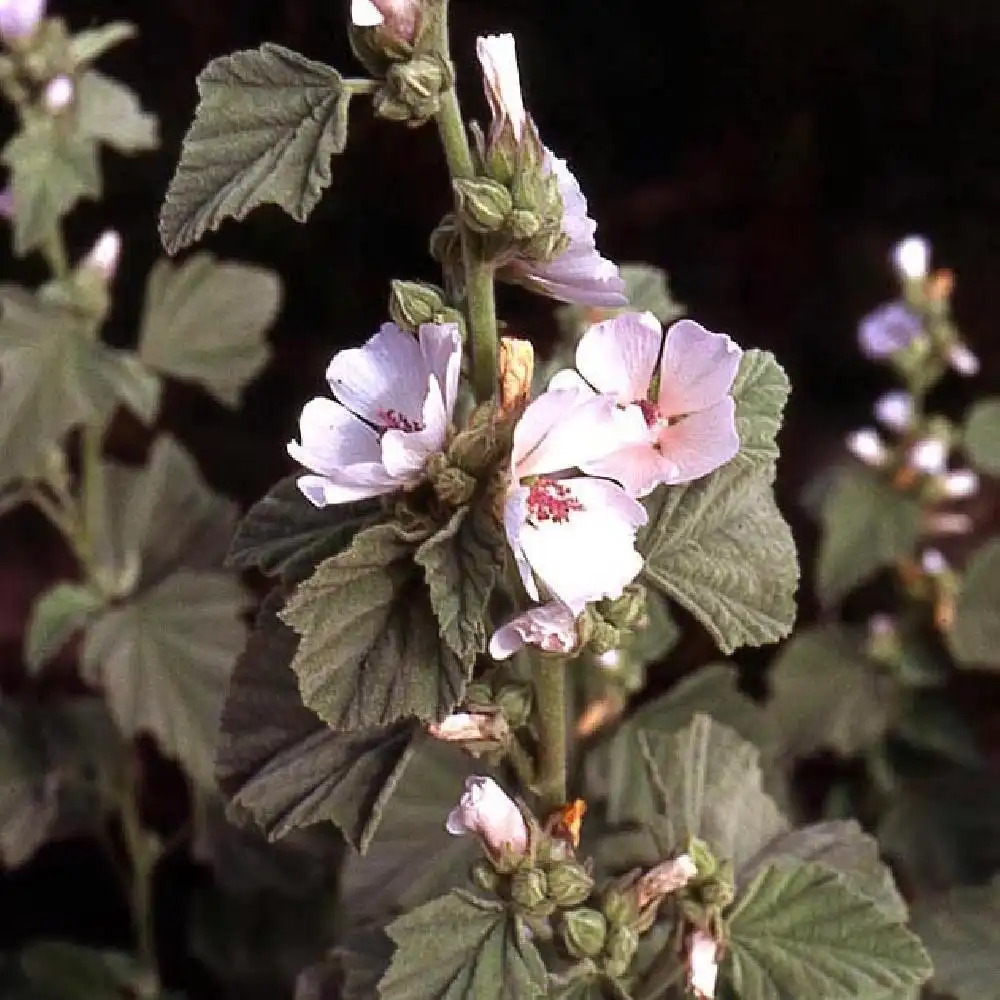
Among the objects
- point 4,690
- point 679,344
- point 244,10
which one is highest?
point 679,344

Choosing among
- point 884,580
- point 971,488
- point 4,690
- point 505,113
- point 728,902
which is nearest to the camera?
point 505,113

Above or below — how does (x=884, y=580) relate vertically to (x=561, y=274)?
below

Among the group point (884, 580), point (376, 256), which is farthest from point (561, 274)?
point (376, 256)

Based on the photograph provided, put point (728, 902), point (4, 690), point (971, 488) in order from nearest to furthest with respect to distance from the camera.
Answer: point (728, 902) < point (971, 488) < point (4, 690)

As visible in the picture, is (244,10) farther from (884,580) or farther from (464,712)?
(464,712)

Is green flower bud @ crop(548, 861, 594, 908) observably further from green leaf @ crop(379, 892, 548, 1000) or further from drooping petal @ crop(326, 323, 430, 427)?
drooping petal @ crop(326, 323, 430, 427)

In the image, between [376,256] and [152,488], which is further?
[376,256]

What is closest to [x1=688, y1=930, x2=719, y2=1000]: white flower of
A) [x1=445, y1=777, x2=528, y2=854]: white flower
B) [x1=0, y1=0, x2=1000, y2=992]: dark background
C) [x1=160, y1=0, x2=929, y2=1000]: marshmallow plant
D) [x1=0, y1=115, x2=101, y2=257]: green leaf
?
[x1=160, y1=0, x2=929, y2=1000]: marshmallow plant

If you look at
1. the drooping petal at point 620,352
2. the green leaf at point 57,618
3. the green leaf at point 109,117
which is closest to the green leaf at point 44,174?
the green leaf at point 109,117
